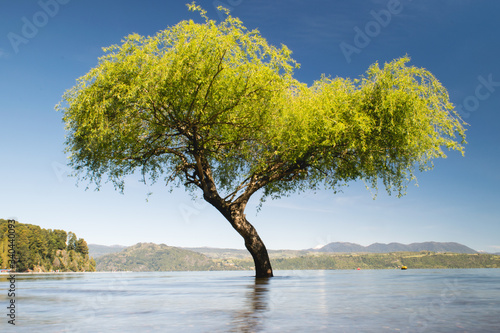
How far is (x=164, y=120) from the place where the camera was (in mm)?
20578

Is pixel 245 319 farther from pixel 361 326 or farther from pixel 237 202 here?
pixel 237 202

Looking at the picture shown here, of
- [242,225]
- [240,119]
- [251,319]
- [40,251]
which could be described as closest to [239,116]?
[240,119]

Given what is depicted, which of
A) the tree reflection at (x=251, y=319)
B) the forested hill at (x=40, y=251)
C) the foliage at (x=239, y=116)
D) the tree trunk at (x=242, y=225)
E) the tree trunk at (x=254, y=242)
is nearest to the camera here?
the tree reflection at (x=251, y=319)

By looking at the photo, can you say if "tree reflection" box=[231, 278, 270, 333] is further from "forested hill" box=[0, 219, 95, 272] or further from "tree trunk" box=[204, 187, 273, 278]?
"forested hill" box=[0, 219, 95, 272]

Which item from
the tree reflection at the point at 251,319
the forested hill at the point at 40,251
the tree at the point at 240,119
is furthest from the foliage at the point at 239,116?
the forested hill at the point at 40,251

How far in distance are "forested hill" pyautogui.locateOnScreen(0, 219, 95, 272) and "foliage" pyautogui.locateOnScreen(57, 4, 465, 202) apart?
134 m

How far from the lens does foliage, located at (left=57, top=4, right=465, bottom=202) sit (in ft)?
60.3

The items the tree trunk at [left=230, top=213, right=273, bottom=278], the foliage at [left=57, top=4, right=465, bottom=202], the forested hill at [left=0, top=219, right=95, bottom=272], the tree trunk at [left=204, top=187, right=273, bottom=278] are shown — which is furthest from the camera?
the forested hill at [left=0, top=219, right=95, bottom=272]

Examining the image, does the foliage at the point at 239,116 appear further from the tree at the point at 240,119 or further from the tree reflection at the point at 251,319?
the tree reflection at the point at 251,319

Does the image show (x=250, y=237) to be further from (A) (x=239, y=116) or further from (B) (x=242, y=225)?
(A) (x=239, y=116)

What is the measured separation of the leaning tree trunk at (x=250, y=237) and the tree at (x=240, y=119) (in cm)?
7

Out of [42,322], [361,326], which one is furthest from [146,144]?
[361,326]

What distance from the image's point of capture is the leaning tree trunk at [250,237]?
24.8 metres

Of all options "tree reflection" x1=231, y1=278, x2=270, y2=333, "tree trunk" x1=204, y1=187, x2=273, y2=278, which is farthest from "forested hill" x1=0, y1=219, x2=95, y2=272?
"tree reflection" x1=231, y1=278, x2=270, y2=333
